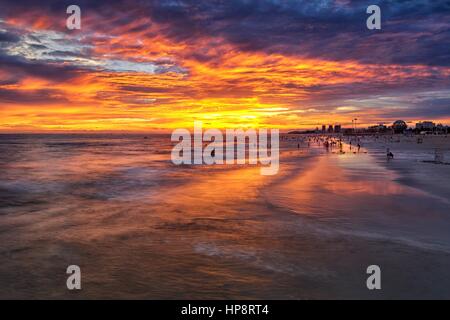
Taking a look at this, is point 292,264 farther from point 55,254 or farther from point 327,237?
point 55,254

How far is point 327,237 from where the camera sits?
40.1 ft

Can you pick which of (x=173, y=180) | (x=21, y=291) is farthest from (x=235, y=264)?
(x=173, y=180)

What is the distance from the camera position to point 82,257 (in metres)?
10.7

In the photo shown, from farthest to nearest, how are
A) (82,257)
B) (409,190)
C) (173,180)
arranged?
(173,180) < (409,190) < (82,257)

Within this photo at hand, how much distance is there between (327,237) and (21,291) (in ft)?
28.8

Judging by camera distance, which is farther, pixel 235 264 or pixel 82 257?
pixel 82 257

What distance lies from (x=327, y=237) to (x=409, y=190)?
11.5 metres

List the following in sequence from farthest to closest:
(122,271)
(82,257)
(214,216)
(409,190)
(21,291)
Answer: (409,190)
(214,216)
(82,257)
(122,271)
(21,291)

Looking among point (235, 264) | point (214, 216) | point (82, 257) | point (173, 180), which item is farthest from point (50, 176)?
point (235, 264)

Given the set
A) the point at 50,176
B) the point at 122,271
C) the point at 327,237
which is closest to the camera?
the point at 122,271

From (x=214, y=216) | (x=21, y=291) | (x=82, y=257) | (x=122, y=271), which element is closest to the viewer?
(x=21, y=291)

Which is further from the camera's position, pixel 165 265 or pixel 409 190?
pixel 409 190
